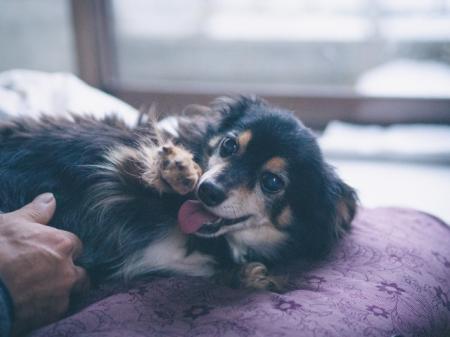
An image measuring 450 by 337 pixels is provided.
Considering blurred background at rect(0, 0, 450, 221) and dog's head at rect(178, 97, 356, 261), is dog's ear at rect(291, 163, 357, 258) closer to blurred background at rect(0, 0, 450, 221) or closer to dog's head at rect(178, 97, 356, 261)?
dog's head at rect(178, 97, 356, 261)

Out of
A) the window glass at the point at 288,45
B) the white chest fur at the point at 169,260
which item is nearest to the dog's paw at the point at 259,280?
the white chest fur at the point at 169,260

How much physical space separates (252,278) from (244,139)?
0.43m

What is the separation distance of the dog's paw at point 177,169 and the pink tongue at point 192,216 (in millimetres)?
60

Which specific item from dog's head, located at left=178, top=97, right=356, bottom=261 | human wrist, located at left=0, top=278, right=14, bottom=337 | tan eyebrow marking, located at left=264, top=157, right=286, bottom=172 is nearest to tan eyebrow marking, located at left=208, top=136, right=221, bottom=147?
dog's head, located at left=178, top=97, right=356, bottom=261

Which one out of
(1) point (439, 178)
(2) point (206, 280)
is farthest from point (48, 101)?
(1) point (439, 178)

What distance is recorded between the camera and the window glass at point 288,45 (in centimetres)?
294

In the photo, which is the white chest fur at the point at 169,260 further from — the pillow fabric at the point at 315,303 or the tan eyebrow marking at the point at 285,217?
the tan eyebrow marking at the point at 285,217

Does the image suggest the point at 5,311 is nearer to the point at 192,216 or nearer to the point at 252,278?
the point at 192,216

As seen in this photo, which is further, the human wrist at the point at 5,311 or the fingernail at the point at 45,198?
the fingernail at the point at 45,198

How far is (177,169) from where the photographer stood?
1392 mm

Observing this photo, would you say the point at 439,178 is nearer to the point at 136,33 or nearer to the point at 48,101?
the point at 48,101

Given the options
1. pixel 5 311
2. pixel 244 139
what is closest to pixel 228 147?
pixel 244 139

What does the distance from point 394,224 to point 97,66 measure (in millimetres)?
2277

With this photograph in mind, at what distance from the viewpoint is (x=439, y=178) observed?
2.46m
